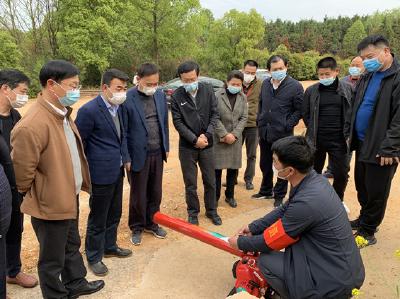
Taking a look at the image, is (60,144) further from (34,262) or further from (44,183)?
(34,262)

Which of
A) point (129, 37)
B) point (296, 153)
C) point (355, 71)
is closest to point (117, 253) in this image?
point (296, 153)

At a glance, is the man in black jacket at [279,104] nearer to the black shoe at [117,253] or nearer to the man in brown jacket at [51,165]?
the black shoe at [117,253]

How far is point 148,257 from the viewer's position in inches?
162

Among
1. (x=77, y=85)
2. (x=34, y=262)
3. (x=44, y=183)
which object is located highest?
(x=77, y=85)

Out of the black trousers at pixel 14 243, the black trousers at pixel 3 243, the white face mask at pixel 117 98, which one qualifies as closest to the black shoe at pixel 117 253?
the black trousers at pixel 14 243

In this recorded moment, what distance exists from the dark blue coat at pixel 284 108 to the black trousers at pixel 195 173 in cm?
98

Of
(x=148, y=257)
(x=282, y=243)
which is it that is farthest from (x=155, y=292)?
(x=282, y=243)

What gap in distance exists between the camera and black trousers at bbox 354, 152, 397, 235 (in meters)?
4.01

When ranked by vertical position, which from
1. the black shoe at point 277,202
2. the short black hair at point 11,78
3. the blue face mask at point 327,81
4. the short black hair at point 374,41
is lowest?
the black shoe at point 277,202

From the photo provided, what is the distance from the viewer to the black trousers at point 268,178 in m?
5.46

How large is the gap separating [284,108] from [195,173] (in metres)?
1.51

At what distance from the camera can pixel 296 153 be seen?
2.74m

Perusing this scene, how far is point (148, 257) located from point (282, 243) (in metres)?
1.81

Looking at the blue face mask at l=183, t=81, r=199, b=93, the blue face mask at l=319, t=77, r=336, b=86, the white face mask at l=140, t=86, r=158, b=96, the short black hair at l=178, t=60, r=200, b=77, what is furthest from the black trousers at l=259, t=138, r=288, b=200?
the white face mask at l=140, t=86, r=158, b=96
